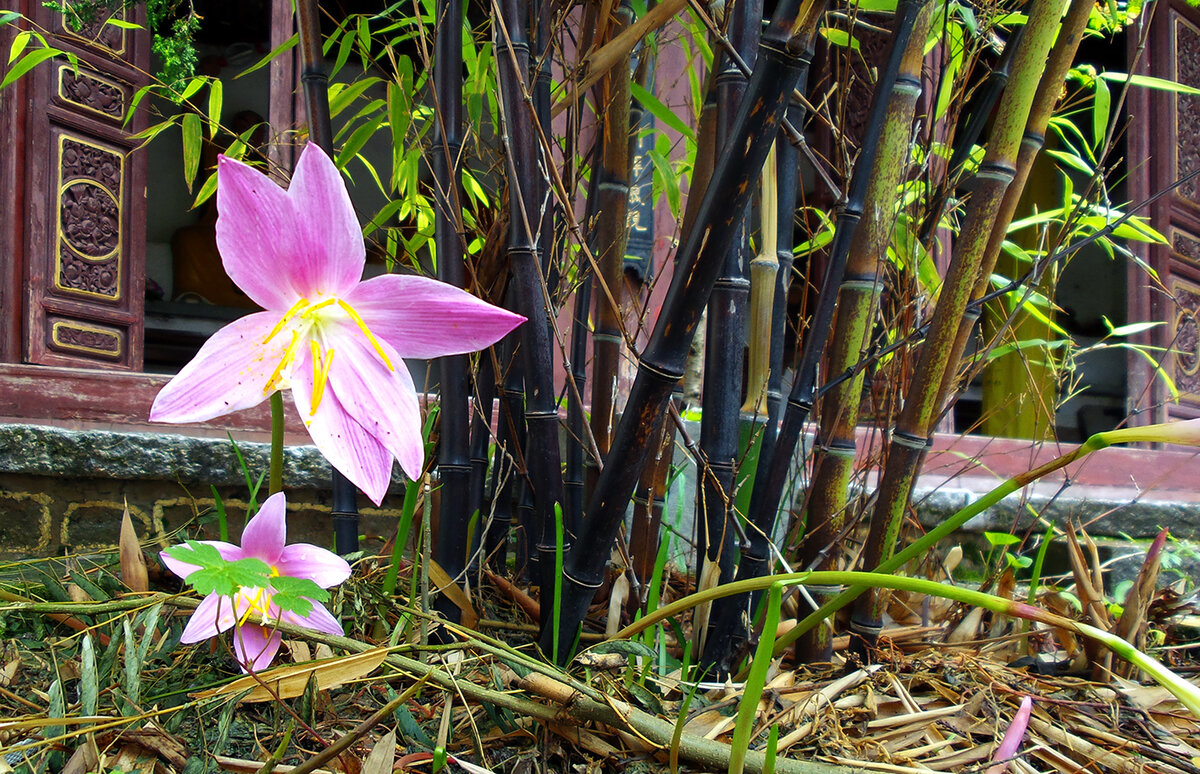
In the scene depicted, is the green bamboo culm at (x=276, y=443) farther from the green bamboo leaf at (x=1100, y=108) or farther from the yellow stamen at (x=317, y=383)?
the green bamboo leaf at (x=1100, y=108)

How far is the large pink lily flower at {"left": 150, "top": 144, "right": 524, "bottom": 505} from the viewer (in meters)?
0.47

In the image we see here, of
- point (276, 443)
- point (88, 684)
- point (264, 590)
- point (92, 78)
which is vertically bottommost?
point (88, 684)

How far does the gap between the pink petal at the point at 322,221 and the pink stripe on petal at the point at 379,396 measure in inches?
2.0

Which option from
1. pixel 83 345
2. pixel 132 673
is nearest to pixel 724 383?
pixel 132 673

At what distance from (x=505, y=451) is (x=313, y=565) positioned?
33 centimetres

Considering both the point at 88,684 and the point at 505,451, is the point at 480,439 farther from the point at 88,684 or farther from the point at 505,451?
the point at 88,684

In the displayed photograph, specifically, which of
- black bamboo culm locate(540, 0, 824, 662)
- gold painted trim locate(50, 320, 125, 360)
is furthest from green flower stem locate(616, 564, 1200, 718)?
gold painted trim locate(50, 320, 125, 360)

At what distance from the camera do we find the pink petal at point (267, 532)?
23.9 inches

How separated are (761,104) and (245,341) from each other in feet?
1.25

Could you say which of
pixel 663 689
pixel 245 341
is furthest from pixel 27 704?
pixel 663 689

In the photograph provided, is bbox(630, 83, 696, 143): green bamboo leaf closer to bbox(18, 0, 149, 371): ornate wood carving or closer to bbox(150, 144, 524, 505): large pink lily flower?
bbox(150, 144, 524, 505): large pink lily flower

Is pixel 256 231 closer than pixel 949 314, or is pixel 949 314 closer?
pixel 256 231

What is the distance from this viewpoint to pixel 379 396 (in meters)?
0.49

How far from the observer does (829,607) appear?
0.59 metres
